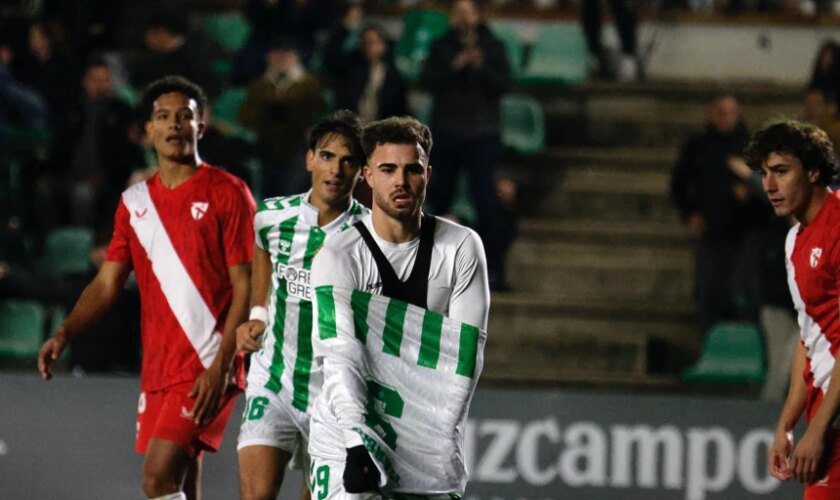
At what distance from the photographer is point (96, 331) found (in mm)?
10312

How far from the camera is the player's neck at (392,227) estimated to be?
17.6 ft

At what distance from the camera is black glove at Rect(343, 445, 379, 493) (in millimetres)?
5082

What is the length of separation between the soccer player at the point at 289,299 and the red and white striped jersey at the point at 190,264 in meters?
0.15

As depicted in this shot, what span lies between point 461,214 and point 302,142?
1.56 metres

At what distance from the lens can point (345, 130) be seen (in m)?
6.54

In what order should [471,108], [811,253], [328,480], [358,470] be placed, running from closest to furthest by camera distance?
[358,470], [328,480], [811,253], [471,108]

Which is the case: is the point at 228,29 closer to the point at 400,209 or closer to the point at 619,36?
the point at 619,36

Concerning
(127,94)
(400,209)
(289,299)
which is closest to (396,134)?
(400,209)

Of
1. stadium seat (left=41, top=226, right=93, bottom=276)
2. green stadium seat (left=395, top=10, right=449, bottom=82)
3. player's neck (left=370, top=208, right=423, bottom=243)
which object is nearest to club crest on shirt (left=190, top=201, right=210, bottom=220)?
player's neck (left=370, top=208, right=423, bottom=243)

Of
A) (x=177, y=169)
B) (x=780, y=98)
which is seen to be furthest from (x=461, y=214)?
(x=177, y=169)

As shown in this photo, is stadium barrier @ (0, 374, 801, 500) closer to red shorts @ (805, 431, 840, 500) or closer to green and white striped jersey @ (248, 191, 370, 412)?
green and white striped jersey @ (248, 191, 370, 412)

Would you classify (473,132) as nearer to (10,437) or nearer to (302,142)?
(302,142)

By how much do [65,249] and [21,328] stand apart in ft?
3.12

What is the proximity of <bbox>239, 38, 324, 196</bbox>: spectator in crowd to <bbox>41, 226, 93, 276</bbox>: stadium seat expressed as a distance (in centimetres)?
140
